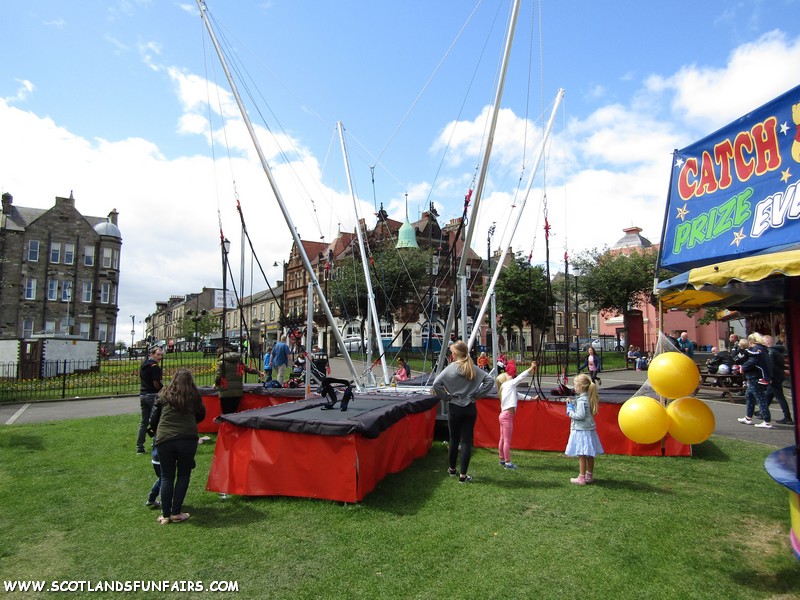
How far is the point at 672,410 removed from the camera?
515 centimetres

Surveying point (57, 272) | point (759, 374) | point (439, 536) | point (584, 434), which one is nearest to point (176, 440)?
point (439, 536)

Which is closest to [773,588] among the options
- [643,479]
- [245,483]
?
[643,479]

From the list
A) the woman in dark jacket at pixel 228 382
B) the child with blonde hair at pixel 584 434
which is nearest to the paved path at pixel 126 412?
the child with blonde hair at pixel 584 434

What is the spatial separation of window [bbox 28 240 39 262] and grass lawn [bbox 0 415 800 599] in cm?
4670

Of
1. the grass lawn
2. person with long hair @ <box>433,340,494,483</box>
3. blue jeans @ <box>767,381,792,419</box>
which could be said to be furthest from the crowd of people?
blue jeans @ <box>767,381,792,419</box>

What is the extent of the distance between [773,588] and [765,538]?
110cm

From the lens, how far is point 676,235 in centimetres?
581

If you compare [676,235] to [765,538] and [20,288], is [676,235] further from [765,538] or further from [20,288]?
[20,288]

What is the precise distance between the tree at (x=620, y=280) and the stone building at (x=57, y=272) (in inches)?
1653

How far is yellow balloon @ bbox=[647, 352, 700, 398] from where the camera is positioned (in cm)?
479

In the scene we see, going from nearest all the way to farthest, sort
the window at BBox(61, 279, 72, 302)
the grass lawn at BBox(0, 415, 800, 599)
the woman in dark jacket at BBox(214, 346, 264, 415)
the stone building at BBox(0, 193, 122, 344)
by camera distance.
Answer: the grass lawn at BBox(0, 415, 800, 599)
the woman in dark jacket at BBox(214, 346, 264, 415)
the stone building at BBox(0, 193, 122, 344)
the window at BBox(61, 279, 72, 302)

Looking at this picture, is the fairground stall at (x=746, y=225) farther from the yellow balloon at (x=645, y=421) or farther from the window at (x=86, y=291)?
the window at (x=86, y=291)

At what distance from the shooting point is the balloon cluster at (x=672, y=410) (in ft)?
15.8

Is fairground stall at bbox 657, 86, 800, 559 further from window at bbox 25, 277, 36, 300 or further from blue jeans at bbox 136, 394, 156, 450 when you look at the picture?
window at bbox 25, 277, 36, 300
